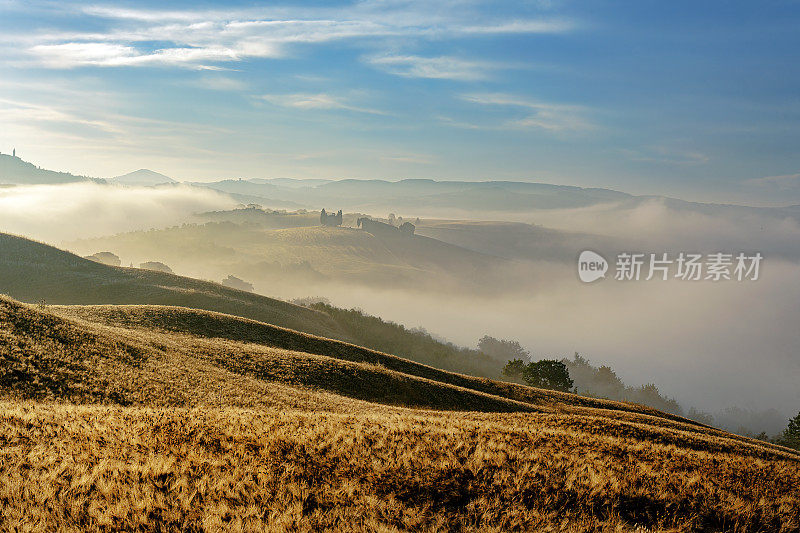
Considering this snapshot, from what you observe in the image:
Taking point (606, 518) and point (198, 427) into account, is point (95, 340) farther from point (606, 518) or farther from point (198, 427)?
point (606, 518)

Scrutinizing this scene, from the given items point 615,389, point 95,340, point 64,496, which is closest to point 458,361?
point 615,389

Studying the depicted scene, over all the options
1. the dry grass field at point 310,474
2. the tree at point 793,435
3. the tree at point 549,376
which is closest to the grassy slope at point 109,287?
the tree at point 549,376

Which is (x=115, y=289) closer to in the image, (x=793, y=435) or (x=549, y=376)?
(x=549, y=376)

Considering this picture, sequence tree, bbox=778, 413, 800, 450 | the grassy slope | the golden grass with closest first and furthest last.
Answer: the golden grass, tree, bbox=778, 413, 800, 450, the grassy slope

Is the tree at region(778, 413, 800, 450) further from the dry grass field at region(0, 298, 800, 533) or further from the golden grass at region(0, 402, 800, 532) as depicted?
the golden grass at region(0, 402, 800, 532)

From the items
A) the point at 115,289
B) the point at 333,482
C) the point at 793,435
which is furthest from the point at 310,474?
the point at 793,435

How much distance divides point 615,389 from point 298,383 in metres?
133

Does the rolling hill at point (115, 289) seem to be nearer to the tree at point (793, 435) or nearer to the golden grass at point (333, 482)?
the golden grass at point (333, 482)

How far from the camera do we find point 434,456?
11375mm

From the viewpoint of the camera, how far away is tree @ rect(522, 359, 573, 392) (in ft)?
213

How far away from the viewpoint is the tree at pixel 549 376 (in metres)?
65.1

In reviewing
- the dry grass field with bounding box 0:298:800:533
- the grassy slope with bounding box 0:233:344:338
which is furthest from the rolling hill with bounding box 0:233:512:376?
the dry grass field with bounding box 0:298:800:533

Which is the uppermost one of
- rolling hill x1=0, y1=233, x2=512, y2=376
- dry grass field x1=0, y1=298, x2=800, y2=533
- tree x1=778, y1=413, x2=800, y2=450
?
dry grass field x1=0, y1=298, x2=800, y2=533

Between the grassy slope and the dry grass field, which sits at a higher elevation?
the dry grass field
